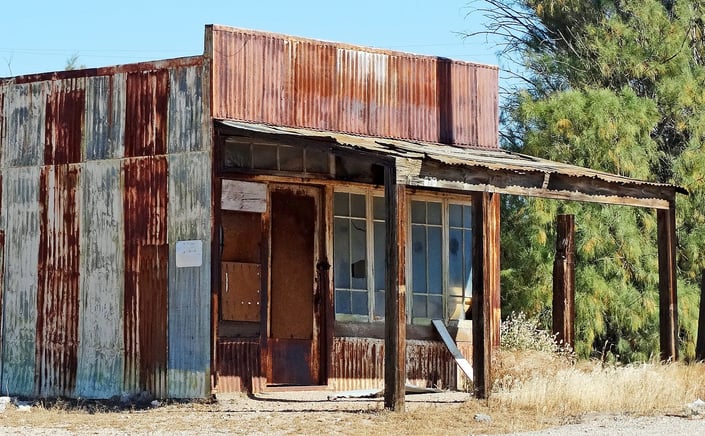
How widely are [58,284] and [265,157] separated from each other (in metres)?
3.30

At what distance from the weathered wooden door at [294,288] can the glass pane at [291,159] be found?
288mm

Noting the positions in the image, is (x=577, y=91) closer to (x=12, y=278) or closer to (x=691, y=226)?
(x=691, y=226)

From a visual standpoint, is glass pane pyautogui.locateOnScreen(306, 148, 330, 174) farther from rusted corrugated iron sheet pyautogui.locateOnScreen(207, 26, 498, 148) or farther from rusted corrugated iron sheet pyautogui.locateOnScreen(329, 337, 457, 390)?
rusted corrugated iron sheet pyautogui.locateOnScreen(329, 337, 457, 390)

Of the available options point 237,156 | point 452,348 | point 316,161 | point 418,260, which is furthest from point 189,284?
point 452,348

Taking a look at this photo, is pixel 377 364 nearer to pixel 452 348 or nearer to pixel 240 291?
pixel 452 348

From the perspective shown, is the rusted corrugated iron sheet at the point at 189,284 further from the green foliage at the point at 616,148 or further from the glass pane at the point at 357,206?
the green foliage at the point at 616,148

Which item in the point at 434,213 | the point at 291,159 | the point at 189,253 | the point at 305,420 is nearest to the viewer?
the point at 305,420

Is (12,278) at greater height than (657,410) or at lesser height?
greater

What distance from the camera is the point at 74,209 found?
55.5 feet

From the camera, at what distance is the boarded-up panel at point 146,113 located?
642 inches

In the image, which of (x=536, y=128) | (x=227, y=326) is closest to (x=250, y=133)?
(x=227, y=326)

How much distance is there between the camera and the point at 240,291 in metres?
16.3

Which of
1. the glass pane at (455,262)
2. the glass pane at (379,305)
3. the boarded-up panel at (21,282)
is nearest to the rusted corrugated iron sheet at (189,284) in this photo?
the boarded-up panel at (21,282)

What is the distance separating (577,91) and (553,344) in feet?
27.4
